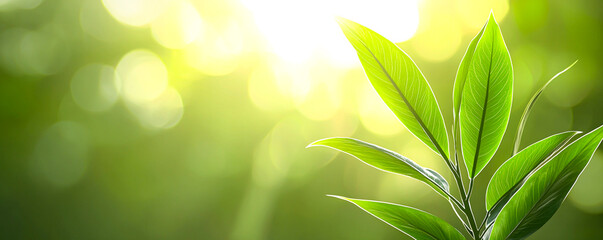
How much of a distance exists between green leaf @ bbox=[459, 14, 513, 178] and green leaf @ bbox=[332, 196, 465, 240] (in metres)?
0.06

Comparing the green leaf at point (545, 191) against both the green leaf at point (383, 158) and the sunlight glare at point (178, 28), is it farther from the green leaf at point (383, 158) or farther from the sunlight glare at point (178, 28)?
the sunlight glare at point (178, 28)

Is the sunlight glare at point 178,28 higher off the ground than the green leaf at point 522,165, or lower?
higher

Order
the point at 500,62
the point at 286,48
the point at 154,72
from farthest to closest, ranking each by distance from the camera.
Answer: the point at 154,72 → the point at 286,48 → the point at 500,62

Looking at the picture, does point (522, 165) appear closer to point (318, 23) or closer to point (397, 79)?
point (397, 79)

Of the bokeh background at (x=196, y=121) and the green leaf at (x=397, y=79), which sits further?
the bokeh background at (x=196, y=121)

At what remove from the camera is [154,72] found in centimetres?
305

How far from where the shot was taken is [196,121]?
308cm

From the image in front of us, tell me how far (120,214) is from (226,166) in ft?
2.60

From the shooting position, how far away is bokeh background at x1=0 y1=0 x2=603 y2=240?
2.87m

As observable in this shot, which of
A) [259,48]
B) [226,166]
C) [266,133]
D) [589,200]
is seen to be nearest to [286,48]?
[259,48]

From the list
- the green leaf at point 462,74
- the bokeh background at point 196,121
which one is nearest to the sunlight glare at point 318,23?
the bokeh background at point 196,121

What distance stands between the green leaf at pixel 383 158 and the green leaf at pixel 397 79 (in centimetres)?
4

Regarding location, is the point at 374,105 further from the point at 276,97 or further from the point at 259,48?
the point at 259,48

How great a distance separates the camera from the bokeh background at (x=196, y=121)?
2.87 m
